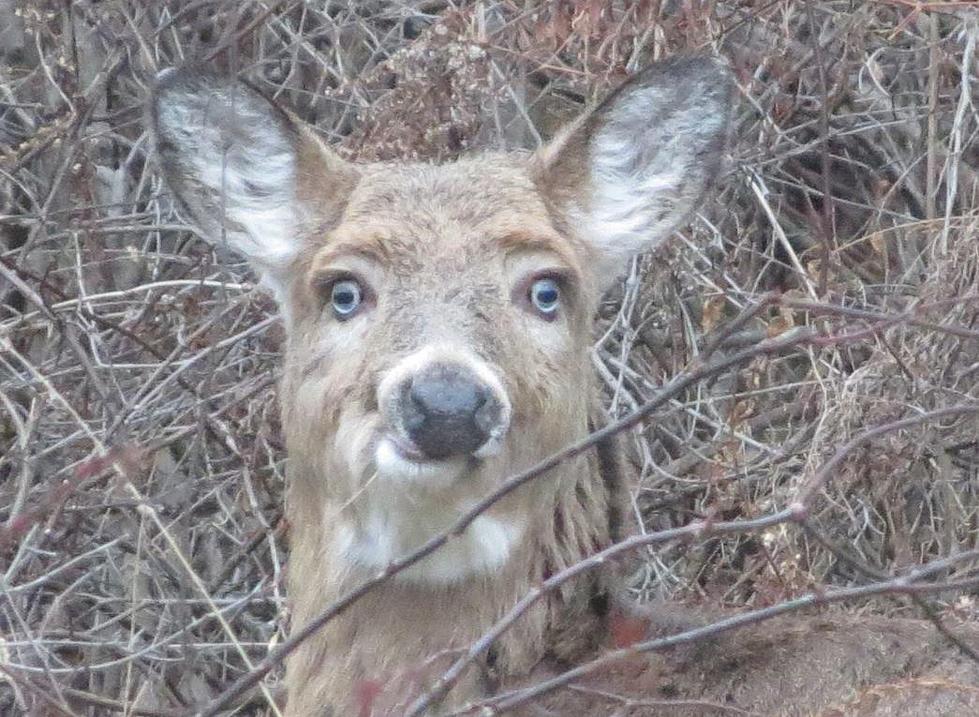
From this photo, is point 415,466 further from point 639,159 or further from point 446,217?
point 639,159

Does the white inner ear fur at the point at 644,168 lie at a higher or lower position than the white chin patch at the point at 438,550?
higher

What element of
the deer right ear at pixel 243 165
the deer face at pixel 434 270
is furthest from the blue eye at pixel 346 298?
the deer right ear at pixel 243 165

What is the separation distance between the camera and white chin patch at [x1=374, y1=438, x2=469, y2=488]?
13.4 ft

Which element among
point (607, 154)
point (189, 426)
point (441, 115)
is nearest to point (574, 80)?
point (441, 115)

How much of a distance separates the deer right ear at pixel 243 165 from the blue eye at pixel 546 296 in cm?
69

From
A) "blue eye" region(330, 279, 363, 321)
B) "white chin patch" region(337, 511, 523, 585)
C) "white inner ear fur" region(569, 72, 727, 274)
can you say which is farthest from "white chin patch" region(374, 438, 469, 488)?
"white inner ear fur" region(569, 72, 727, 274)

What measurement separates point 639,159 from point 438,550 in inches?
57.1

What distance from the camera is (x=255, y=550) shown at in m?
6.57

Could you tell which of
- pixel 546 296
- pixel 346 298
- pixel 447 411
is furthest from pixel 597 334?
pixel 447 411

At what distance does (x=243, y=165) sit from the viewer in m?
5.16

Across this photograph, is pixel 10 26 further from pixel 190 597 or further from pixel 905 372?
pixel 905 372

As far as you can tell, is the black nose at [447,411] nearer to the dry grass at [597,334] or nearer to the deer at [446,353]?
the deer at [446,353]

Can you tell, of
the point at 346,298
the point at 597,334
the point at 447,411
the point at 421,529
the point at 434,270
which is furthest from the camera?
the point at 597,334

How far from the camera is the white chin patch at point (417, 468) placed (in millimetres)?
4074
